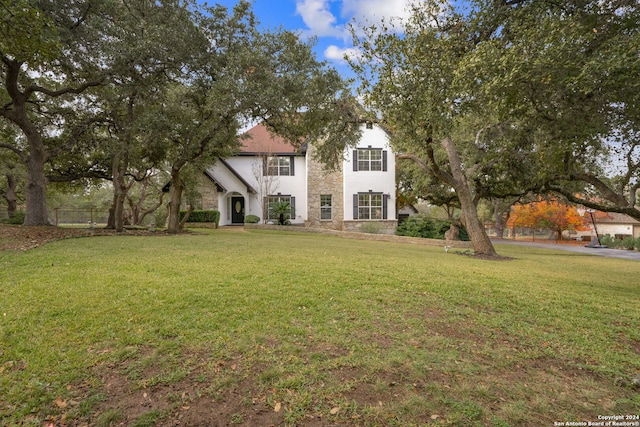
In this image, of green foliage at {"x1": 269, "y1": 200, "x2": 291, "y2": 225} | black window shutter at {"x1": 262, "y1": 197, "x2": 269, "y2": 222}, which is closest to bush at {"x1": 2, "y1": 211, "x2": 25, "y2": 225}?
black window shutter at {"x1": 262, "y1": 197, "x2": 269, "y2": 222}

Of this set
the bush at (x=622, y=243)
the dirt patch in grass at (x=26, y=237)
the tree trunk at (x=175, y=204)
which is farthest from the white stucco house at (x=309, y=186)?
the bush at (x=622, y=243)

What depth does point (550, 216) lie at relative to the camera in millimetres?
26203

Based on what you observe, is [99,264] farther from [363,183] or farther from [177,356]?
[363,183]

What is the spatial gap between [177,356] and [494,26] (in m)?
8.55

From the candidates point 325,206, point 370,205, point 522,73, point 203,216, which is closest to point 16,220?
point 203,216

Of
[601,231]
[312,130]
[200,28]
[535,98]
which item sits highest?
[200,28]

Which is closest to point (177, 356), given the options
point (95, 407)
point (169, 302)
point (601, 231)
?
point (95, 407)

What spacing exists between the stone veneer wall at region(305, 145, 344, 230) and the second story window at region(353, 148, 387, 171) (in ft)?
5.74

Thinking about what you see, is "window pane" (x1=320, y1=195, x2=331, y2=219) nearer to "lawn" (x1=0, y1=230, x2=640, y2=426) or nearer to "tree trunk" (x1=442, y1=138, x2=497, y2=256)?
"tree trunk" (x1=442, y1=138, x2=497, y2=256)

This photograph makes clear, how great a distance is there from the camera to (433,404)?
2.58 metres

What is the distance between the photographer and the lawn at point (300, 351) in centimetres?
251

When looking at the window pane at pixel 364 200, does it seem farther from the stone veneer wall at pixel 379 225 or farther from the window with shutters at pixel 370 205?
the stone veneer wall at pixel 379 225

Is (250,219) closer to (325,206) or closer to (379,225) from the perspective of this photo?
(325,206)

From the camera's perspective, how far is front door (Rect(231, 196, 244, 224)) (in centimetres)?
2352
